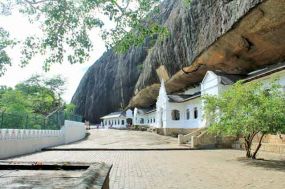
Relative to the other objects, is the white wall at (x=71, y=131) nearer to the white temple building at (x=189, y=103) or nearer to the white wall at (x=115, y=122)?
the white temple building at (x=189, y=103)

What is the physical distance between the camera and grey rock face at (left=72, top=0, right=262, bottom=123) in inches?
970

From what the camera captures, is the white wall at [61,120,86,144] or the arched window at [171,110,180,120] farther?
the arched window at [171,110,180,120]

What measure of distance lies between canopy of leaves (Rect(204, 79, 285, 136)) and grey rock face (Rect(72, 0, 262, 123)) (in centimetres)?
575

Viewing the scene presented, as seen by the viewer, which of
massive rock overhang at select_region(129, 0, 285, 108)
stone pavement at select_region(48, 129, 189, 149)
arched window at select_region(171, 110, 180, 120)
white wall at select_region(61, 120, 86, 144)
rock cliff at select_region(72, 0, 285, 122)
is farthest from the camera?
arched window at select_region(171, 110, 180, 120)

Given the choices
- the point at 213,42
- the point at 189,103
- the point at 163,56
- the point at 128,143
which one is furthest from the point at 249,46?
the point at 163,56

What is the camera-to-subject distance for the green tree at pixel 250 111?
14.3 meters

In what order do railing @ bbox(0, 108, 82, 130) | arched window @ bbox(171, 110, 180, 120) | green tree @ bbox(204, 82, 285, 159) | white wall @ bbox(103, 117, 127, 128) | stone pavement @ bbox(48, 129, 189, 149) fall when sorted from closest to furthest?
green tree @ bbox(204, 82, 285, 159) → railing @ bbox(0, 108, 82, 130) → stone pavement @ bbox(48, 129, 189, 149) → arched window @ bbox(171, 110, 180, 120) → white wall @ bbox(103, 117, 127, 128)

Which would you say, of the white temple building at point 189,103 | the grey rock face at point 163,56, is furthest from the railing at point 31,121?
the grey rock face at point 163,56

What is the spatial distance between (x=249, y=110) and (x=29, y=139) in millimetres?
12321

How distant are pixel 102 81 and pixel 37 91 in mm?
17916

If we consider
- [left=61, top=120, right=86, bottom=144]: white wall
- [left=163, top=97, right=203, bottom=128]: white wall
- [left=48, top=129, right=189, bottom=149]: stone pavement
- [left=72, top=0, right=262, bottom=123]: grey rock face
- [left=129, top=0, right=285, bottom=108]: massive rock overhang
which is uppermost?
[left=72, top=0, right=262, bottom=123]: grey rock face

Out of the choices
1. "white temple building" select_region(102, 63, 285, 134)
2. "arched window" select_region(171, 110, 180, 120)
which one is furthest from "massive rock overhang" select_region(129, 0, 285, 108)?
"arched window" select_region(171, 110, 180, 120)

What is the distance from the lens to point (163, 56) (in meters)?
37.4

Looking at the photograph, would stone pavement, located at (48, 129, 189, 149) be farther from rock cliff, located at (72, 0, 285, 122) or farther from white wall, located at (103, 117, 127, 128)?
white wall, located at (103, 117, 127, 128)
